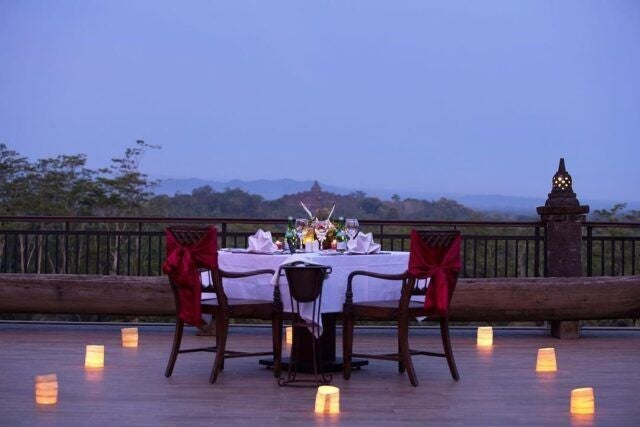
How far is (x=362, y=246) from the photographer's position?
252 inches

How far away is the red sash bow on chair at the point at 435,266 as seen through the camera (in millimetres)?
5863

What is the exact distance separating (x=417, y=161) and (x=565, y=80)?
5.05m

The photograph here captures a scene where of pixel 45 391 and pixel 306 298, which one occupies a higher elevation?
pixel 306 298

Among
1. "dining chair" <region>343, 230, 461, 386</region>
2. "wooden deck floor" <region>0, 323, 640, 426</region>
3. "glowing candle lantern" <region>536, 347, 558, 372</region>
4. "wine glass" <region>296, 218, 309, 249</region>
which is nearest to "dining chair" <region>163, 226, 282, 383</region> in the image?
"wooden deck floor" <region>0, 323, 640, 426</region>

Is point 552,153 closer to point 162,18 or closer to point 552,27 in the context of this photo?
point 552,27

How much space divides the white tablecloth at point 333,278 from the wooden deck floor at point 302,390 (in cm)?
52

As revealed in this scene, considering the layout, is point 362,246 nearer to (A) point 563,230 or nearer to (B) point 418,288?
(B) point 418,288

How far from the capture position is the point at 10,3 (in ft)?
80.8

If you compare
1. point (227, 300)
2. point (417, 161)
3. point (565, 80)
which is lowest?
point (227, 300)

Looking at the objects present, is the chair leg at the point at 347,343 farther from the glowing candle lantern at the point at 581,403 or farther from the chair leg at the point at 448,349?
the glowing candle lantern at the point at 581,403

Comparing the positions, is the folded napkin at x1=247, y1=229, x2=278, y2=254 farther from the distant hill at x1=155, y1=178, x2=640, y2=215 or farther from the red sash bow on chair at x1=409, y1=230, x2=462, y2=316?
the distant hill at x1=155, y1=178, x2=640, y2=215

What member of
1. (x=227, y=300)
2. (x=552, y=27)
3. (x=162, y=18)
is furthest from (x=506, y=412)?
(x=552, y=27)

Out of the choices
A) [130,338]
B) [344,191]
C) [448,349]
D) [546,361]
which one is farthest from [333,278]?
[344,191]

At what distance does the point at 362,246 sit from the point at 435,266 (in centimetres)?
66
